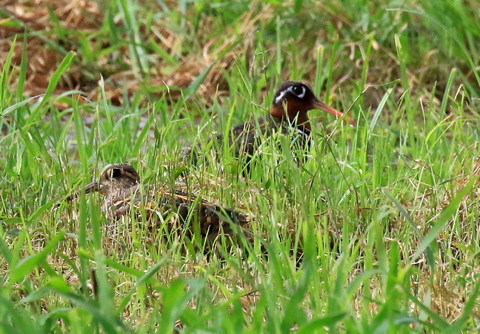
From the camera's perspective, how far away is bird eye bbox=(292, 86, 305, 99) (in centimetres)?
635

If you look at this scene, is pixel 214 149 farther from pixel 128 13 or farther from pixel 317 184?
pixel 128 13

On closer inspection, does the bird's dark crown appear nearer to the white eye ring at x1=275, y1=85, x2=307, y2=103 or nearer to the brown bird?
the white eye ring at x1=275, y1=85, x2=307, y2=103

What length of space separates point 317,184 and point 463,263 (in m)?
0.98

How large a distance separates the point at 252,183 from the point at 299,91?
1.88 metres

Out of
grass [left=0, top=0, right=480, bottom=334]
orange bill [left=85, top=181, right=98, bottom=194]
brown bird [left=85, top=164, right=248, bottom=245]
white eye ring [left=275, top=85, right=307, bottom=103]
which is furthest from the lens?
white eye ring [left=275, top=85, right=307, bottom=103]

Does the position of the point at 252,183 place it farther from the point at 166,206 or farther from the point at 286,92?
the point at 286,92

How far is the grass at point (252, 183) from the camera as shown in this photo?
10.3ft

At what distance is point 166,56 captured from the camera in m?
7.79

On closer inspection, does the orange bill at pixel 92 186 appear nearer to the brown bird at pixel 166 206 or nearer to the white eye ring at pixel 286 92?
the brown bird at pixel 166 206

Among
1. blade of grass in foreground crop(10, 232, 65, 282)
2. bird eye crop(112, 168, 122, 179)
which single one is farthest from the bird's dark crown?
blade of grass in foreground crop(10, 232, 65, 282)

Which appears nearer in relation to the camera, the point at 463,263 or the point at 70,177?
the point at 463,263

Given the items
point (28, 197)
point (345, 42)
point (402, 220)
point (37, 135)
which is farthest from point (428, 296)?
point (345, 42)

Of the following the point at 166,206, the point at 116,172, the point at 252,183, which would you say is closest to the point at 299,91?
the point at 116,172

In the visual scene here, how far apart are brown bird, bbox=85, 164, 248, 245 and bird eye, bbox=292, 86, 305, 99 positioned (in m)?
1.67
